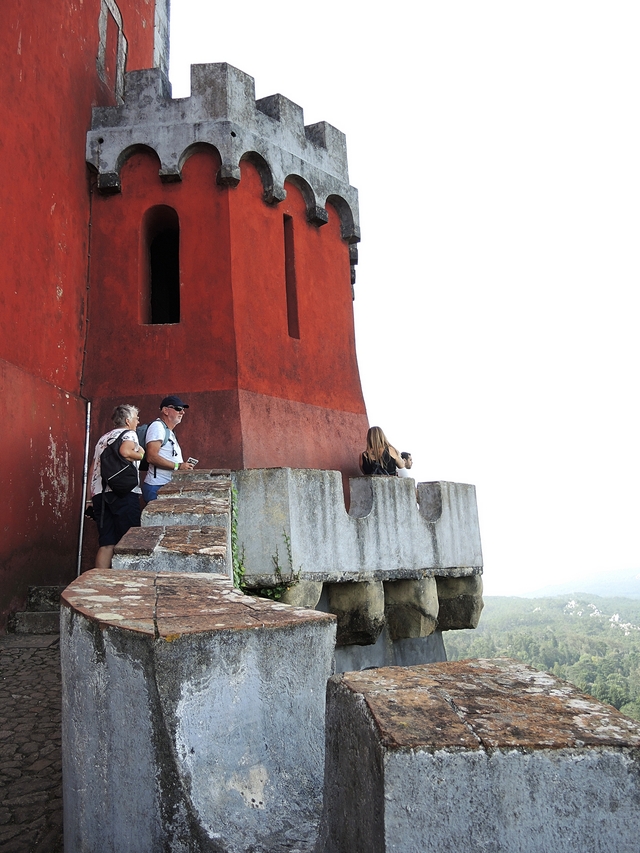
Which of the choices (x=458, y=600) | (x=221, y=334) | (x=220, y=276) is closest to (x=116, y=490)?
(x=221, y=334)

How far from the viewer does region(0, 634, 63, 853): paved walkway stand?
2414 mm

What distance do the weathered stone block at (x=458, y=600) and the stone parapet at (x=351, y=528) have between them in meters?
0.14

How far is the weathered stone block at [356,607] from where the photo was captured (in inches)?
225

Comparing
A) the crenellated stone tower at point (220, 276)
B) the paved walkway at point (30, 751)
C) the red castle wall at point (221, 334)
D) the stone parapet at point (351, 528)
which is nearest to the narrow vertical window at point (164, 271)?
the crenellated stone tower at point (220, 276)

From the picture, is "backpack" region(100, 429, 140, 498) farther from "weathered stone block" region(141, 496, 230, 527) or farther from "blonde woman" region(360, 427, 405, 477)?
"blonde woman" region(360, 427, 405, 477)

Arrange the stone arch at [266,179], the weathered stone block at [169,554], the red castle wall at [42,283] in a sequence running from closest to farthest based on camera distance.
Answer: the weathered stone block at [169,554] → the red castle wall at [42,283] → the stone arch at [266,179]

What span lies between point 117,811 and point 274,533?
3609 millimetres

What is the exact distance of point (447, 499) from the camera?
6.68 metres

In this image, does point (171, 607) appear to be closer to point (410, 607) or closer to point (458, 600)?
point (410, 607)

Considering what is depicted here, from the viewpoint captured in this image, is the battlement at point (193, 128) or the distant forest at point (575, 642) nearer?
the battlement at point (193, 128)

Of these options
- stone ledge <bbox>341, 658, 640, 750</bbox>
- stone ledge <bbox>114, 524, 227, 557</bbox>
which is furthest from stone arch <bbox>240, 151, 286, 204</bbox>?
stone ledge <bbox>341, 658, 640, 750</bbox>

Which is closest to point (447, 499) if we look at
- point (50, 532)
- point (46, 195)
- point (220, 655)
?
point (50, 532)

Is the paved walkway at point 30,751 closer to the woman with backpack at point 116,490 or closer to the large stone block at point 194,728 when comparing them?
the large stone block at point 194,728

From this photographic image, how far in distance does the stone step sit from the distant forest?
35.2 feet
